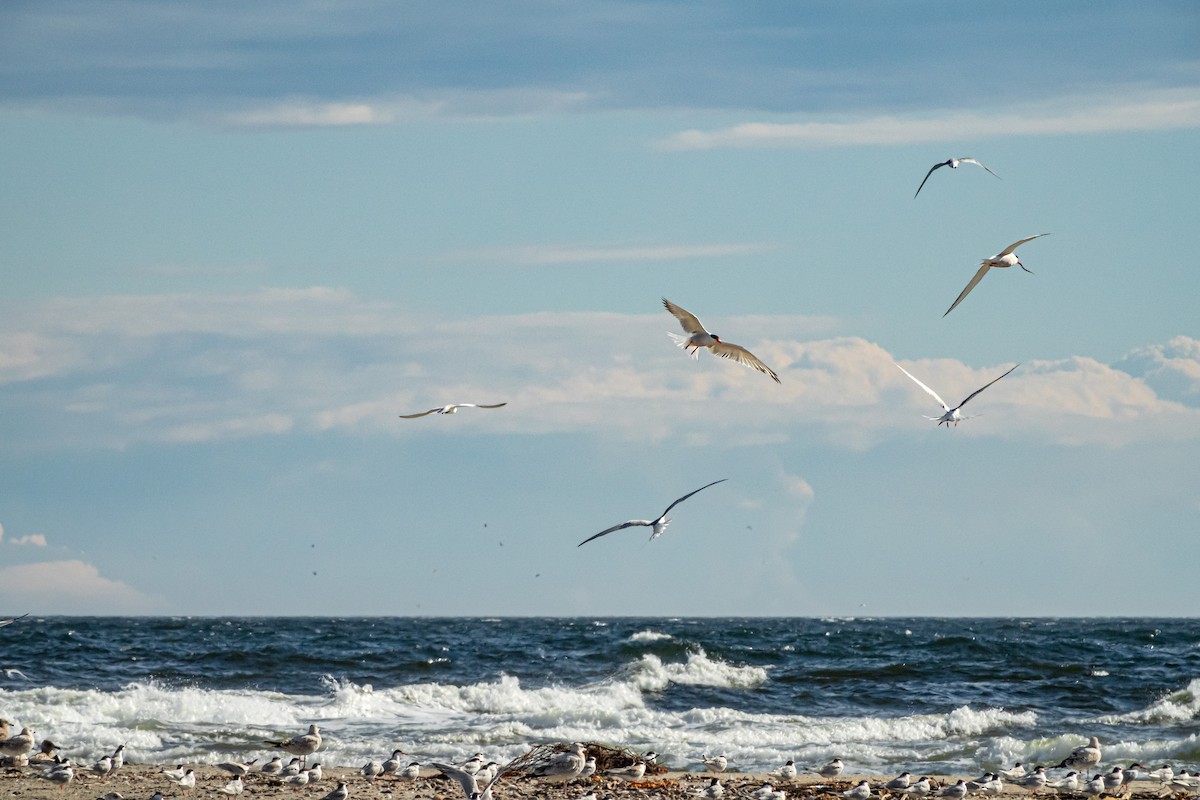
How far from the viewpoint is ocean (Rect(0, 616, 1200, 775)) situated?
16844mm

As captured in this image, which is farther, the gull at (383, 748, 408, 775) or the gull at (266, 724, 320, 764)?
the gull at (266, 724, 320, 764)

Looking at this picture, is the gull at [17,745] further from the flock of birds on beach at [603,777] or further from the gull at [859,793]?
the gull at [859,793]

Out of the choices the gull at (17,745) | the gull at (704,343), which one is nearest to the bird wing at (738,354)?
the gull at (704,343)

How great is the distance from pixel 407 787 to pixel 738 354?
19.1 feet

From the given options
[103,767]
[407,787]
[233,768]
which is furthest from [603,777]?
[103,767]

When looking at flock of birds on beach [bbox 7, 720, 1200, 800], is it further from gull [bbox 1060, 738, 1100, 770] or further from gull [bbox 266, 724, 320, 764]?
gull [bbox 1060, 738, 1100, 770]

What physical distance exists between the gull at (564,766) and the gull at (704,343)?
14.4 feet

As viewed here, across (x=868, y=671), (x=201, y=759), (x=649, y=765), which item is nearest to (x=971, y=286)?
(x=649, y=765)

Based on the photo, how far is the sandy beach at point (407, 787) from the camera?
1266 cm

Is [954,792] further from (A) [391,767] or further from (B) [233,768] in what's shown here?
(B) [233,768]

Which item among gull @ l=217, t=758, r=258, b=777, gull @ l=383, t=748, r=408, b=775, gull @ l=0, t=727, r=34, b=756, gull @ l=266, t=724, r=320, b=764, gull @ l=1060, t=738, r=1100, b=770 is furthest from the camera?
gull @ l=1060, t=738, r=1100, b=770

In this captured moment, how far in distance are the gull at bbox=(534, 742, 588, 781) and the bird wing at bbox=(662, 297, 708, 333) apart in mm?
4679

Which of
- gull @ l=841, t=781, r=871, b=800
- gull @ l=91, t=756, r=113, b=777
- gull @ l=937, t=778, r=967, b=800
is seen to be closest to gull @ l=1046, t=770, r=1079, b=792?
gull @ l=937, t=778, r=967, b=800

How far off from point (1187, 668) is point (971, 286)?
17.3m
